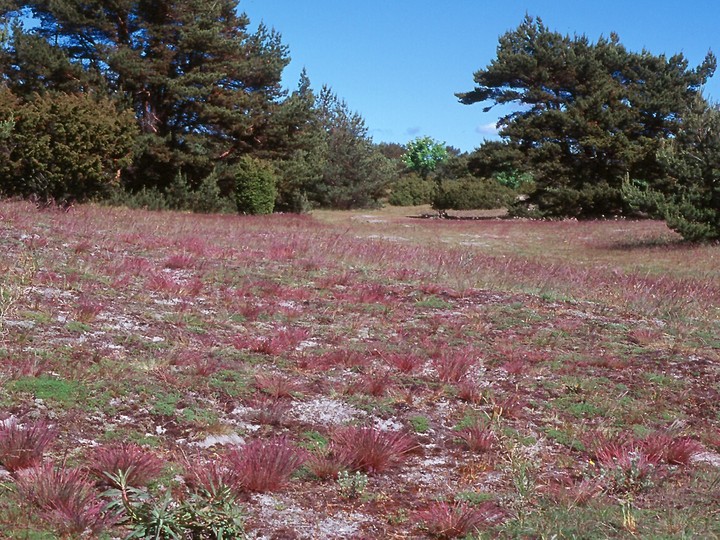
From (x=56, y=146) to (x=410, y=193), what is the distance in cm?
5030

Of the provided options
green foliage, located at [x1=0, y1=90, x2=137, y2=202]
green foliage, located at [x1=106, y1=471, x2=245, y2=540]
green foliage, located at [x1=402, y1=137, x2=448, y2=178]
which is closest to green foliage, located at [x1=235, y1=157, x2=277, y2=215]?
green foliage, located at [x1=0, y1=90, x2=137, y2=202]

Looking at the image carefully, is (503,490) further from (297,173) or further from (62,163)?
(297,173)

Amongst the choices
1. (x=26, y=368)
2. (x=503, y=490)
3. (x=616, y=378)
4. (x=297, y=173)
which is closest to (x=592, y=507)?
(x=503, y=490)

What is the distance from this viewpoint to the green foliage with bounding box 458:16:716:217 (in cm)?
4178

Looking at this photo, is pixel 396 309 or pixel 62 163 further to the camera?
pixel 62 163

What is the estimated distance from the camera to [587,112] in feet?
139

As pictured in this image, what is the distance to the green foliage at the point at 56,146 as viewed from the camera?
75.7ft

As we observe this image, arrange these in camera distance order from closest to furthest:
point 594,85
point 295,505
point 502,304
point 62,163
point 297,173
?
1. point 295,505
2. point 502,304
3. point 62,163
4. point 297,173
5. point 594,85

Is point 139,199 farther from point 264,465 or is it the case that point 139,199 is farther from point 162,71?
point 264,465

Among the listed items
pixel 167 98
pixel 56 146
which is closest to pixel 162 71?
pixel 167 98

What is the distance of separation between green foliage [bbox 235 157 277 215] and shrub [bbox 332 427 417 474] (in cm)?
2861

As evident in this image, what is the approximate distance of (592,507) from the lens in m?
3.35

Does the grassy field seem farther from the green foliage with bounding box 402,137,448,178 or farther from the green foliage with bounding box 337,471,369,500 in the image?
the green foliage with bounding box 402,137,448,178

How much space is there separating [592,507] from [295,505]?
1.45 m
